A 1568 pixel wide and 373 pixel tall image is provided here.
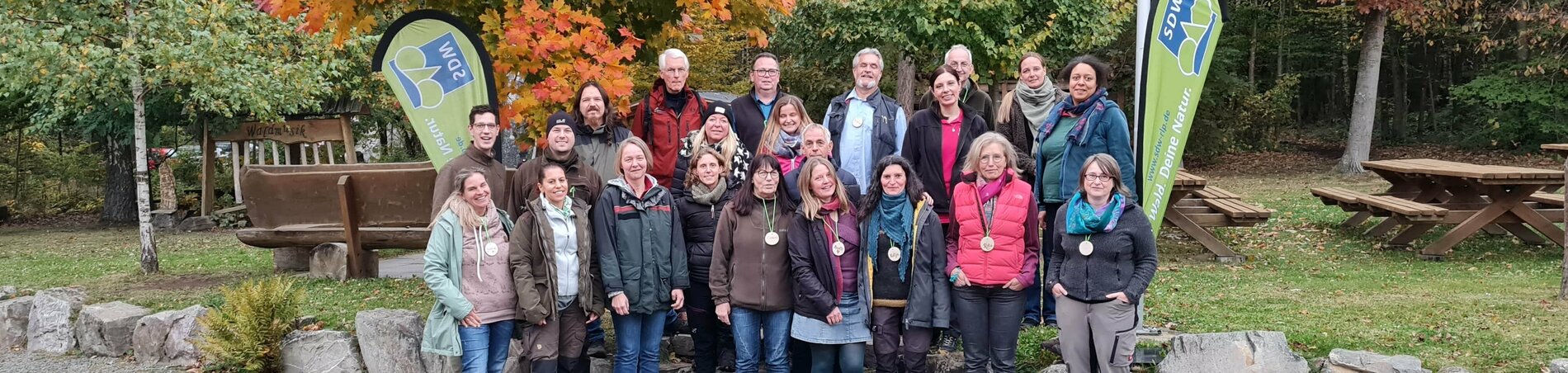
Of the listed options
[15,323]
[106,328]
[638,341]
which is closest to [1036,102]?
[638,341]

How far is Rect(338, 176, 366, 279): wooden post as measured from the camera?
→ 809 centimetres

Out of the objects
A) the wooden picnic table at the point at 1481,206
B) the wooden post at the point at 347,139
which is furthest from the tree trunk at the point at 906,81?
the wooden post at the point at 347,139

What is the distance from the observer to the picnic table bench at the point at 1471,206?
902 centimetres

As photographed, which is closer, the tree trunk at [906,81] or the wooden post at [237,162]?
the tree trunk at [906,81]

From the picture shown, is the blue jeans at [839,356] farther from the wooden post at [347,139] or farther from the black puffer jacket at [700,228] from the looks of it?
the wooden post at [347,139]

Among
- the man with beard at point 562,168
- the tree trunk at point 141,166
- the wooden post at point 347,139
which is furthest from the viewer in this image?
the wooden post at point 347,139

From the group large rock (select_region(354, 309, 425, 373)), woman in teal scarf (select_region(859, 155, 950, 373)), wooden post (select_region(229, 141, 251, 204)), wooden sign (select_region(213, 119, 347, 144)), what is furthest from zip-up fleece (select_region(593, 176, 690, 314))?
wooden post (select_region(229, 141, 251, 204))

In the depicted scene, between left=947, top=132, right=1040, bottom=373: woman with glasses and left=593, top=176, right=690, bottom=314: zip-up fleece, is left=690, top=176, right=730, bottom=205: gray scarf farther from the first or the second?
left=947, top=132, right=1040, bottom=373: woman with glasses

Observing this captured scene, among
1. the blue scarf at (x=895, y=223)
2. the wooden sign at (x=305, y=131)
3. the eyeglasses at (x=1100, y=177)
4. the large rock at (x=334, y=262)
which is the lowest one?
the large rock at (x=334, y=262)

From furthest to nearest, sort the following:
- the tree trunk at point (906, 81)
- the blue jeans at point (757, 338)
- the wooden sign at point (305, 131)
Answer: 1. the wooden sign at point (305, 131)
2. the tree trunk at point (906, 81)
3. the blue jeans at point (757, 338)

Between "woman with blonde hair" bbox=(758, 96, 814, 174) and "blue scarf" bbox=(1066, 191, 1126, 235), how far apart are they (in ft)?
4.37

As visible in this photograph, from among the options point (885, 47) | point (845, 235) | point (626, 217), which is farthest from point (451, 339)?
point (885, 47)

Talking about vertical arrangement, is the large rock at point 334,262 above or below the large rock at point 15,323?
above

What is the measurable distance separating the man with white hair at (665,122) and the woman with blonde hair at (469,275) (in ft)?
3.63
